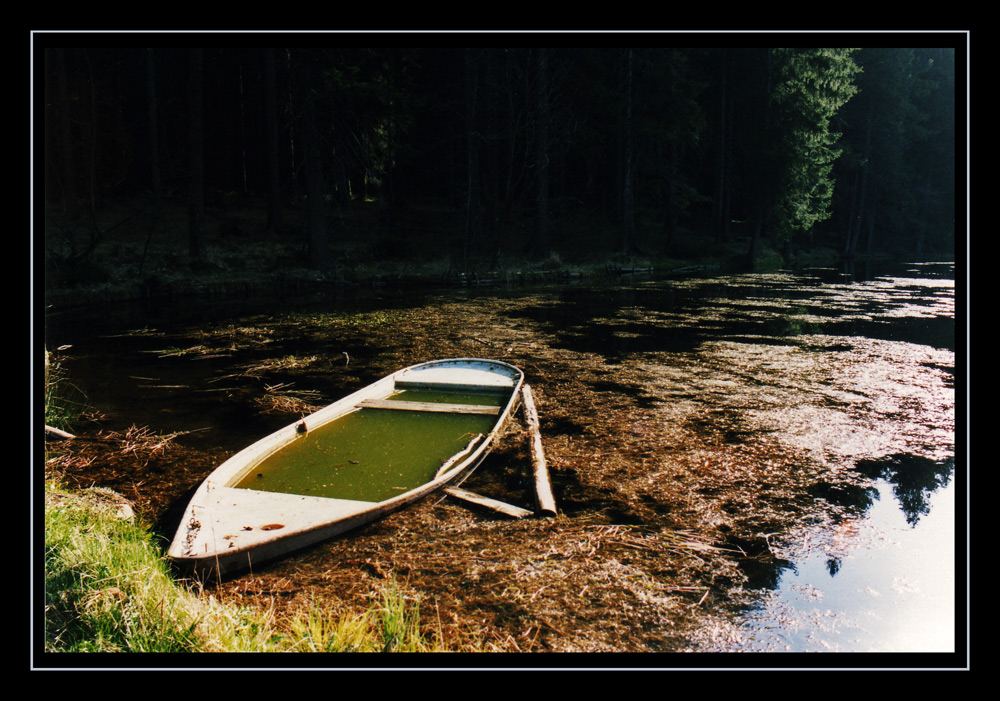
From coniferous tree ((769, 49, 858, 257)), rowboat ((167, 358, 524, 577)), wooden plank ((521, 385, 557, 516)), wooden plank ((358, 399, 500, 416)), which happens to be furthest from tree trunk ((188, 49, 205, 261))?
coniferous tree ((769, 49, 858, 257))

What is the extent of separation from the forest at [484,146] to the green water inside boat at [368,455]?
1322cm

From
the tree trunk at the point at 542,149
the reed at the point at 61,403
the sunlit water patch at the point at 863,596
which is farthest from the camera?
the tree trunk at the point at 542,149

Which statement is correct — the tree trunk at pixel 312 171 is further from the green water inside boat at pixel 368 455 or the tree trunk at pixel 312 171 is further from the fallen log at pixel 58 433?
the green water inside boat at pixel 368 455

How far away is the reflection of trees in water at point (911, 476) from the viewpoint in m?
4.39

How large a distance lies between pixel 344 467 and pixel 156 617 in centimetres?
230

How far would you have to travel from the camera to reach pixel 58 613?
2.67 metres

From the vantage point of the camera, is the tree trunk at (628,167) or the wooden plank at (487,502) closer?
the wooden plank at (487,502)

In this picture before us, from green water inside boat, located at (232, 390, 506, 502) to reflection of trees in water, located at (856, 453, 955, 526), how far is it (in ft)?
10.7

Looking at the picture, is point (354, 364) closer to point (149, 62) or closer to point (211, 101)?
point (149, 62)

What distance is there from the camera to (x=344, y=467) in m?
4.88

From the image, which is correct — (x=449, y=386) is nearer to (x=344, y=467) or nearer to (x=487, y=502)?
(x=344, y=467)

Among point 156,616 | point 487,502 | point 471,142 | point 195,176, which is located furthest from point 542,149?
point 156,616

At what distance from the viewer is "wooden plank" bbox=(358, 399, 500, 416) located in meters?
A: 6.29

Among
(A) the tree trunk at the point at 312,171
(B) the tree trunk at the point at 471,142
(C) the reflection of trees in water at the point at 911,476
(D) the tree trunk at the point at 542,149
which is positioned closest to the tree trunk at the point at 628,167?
(D) the tree trunk at the point at 542,149
